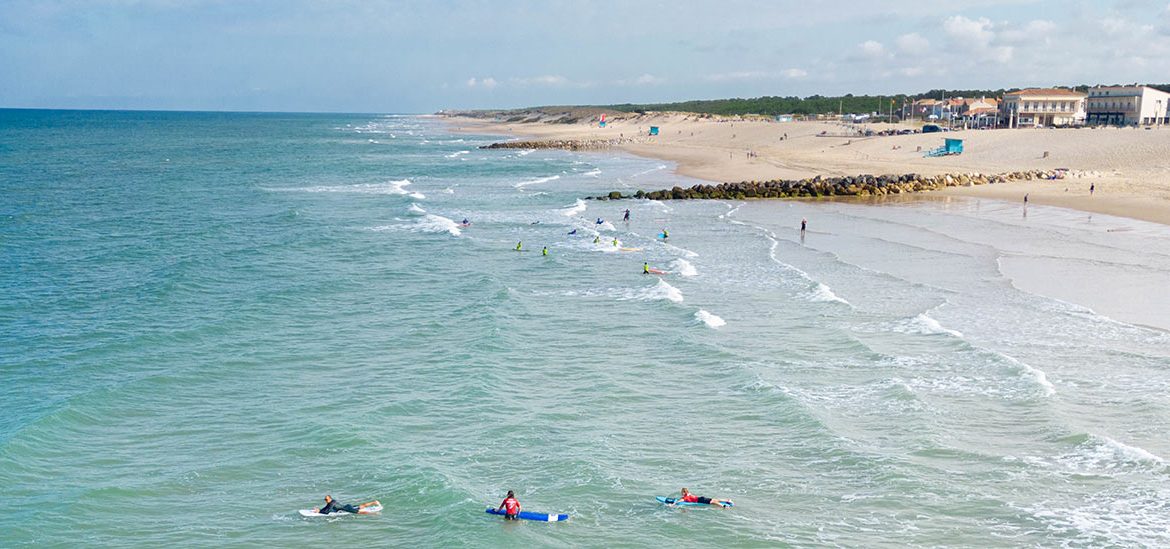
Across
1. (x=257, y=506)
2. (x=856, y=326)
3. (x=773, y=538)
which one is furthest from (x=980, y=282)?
(x=257, y=506)

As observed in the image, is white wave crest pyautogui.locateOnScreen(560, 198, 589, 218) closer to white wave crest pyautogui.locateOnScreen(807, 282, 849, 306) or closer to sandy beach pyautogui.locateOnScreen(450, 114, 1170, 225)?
sandy beach pyautogui.locateOnScreen(450, 114, 1170, 225)

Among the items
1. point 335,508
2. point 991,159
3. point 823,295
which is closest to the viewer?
point 335,508

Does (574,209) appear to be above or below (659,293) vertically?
above

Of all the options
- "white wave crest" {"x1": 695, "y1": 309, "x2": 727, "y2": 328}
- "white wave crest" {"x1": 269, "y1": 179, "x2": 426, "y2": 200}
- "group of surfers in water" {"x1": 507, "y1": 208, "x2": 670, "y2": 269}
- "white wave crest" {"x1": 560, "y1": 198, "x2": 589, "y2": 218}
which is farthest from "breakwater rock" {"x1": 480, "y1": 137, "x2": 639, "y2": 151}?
"white wave crest" {"x1": 695, "y1": 309, "x2": 727, "y2": 328}

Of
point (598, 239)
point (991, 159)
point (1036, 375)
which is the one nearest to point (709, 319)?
point (1036, 375)

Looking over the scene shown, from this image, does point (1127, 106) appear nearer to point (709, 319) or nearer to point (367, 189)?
point (367, 189)

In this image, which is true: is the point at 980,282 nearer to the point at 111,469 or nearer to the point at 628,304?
the point at 628,304
